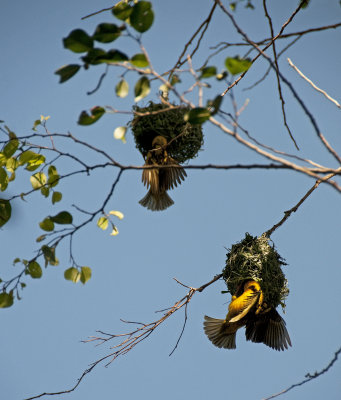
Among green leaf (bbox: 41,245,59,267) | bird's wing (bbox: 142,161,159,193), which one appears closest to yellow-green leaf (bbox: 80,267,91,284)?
green leaf (bbox: 41,245,59,267)

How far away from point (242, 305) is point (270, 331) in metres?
0.30

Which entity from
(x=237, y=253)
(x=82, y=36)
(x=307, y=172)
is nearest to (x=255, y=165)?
(x=307, y=172)

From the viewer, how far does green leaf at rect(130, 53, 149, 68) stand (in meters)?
1.38

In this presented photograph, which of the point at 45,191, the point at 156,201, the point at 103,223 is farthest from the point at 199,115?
the point at 156,201

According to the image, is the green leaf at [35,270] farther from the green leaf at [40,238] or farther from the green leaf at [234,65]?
the green leaf at [234,65]

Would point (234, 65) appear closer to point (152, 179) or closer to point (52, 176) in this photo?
point (52, 176)

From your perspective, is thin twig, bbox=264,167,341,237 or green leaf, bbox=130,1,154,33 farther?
thin twig, bbox=264,167,341,237

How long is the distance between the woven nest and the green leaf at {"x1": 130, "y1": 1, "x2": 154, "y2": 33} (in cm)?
138

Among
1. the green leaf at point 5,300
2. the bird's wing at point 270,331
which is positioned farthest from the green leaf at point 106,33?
the bird's wing at point 270,331

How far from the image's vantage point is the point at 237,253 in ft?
9.65

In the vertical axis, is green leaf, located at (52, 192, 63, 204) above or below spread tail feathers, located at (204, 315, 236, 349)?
above

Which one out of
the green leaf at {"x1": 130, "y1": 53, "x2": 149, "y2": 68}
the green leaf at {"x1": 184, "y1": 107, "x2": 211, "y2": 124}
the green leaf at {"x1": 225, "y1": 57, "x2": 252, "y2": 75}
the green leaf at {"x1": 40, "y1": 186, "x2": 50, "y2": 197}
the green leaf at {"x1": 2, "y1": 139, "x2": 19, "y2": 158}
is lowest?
the green leaf at {"x1": 184, "y1": 107, "x2": 211, "y2": 124}

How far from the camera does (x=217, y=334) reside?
2844 millimetres

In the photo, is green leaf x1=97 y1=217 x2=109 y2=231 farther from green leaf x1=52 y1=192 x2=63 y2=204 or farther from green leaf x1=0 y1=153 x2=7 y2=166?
green leaf x1=0 y1=153 x2=7 y2=166
